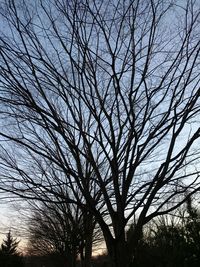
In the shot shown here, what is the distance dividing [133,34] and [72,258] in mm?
10155

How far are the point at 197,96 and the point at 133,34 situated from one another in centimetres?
131

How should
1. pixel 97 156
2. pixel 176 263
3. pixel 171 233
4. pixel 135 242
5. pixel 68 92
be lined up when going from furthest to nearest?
pixel 171 233 → pixel 176 263 → pixel 97 156 → pixel 68 92 → pixel 135 242

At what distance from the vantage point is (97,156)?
901 centimetres

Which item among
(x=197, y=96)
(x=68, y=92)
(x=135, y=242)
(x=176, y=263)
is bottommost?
(x=135, y=242)

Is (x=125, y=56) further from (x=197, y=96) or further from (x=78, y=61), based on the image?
(x=197, y=96)

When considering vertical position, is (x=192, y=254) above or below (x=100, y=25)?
below

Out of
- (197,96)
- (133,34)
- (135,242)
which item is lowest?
(135,242)

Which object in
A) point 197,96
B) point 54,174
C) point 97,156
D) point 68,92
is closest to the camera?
point 197,96

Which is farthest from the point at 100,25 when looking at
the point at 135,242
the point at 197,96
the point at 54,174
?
the point at 54,174

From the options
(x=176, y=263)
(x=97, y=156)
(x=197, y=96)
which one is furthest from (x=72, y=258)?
(x=197, y=96)

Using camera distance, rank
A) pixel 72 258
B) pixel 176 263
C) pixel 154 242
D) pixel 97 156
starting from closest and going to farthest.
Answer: pixel 97 156
pixel 176 263
pixel 72 258
pixel 154 242

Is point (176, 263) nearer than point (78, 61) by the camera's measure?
No

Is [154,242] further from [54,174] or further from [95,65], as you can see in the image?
[95,65]

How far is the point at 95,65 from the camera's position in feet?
17.7
